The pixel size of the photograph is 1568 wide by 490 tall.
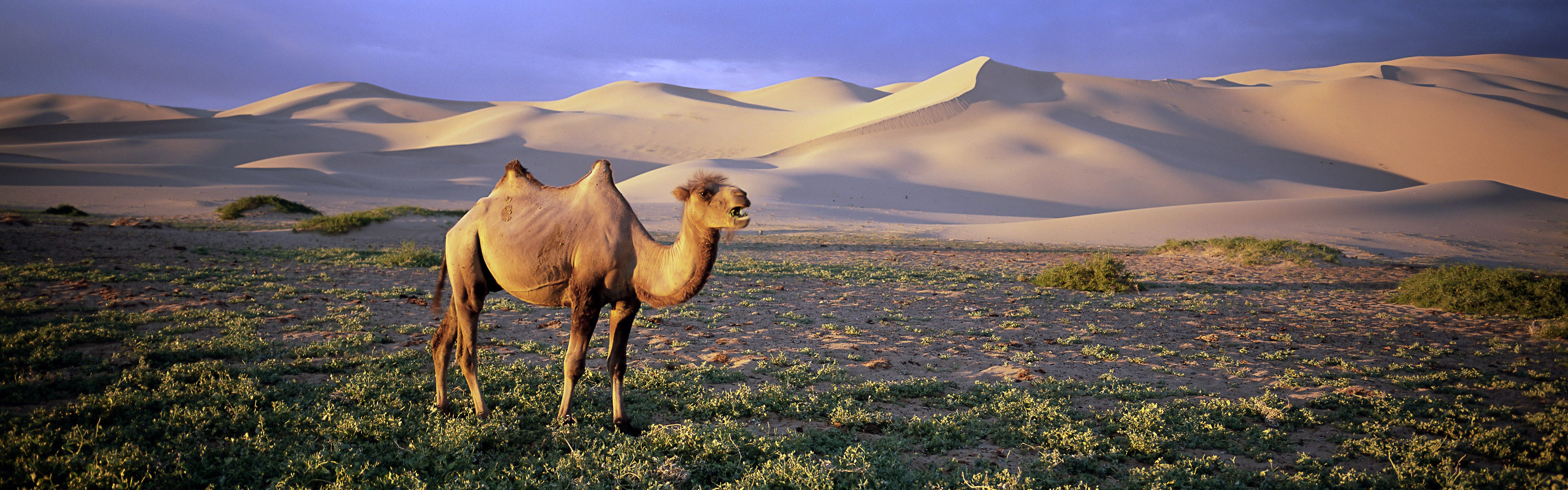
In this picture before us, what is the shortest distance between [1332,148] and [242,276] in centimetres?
7719

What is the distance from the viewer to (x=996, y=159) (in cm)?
5262

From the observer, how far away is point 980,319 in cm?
1002

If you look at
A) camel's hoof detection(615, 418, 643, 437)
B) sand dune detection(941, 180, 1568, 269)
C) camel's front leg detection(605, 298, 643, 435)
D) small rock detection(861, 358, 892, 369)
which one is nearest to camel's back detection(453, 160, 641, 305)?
camel's front leg detection(605, 298, 643, 435)

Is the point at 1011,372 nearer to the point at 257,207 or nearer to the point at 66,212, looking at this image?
the point at 257,207

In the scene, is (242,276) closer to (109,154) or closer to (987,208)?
(987,208)

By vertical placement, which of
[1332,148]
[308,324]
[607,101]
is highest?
[607,101]

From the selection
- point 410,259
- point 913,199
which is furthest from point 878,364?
point 913,199

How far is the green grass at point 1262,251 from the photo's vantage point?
16719mm

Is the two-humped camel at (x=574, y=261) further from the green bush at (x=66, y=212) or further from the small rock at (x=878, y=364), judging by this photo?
the green bush at (x=66, y=212)

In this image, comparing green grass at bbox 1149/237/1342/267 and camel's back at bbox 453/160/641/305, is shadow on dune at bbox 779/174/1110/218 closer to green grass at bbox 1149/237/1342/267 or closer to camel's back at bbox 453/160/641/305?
green grass at bbox 1149/237/1342/267

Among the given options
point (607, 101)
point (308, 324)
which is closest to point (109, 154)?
point (607, 101)

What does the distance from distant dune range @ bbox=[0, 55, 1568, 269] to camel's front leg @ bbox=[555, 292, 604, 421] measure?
81.6ft

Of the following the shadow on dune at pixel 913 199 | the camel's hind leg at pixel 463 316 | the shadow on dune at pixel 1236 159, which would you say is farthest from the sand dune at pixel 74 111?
the shadow on dune at pixel 1236 159

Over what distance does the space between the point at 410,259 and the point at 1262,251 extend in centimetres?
2149
